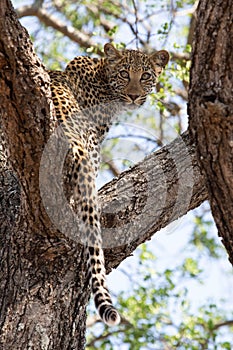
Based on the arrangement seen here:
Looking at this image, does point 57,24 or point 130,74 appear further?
point 57,24

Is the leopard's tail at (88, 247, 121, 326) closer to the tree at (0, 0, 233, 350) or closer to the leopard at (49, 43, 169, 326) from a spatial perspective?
the leopard at (49, 43, 169, 326)

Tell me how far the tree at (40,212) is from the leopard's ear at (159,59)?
139 cm

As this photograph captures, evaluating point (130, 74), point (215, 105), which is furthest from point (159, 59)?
point (215, 105)

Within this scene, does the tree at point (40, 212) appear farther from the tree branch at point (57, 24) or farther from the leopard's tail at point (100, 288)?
the tree branch at point (57, 24)

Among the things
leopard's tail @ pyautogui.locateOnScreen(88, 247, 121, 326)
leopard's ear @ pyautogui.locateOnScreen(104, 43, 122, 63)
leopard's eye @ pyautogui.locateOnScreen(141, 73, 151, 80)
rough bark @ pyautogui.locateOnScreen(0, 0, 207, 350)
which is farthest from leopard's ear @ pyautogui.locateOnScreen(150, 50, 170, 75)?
leopard's tail @ pyautogui.locateOnScreen(88, 247, 121, 326)

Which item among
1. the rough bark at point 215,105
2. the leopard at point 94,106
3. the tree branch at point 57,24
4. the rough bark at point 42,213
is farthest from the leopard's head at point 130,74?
the tree branch at point 57,24

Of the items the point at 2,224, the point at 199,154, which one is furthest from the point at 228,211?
the point at 2,224

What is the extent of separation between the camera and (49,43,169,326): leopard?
16.0 ft

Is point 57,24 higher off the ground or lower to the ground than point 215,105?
higher

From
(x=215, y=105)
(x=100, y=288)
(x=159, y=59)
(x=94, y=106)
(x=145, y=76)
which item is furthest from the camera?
(x=159, y=59)

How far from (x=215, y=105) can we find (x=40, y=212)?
1.60 meters

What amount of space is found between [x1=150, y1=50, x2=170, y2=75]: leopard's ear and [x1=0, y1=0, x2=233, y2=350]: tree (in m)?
1.39

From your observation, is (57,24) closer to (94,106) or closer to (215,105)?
(94,106)

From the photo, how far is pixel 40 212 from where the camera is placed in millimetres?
4723
